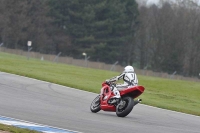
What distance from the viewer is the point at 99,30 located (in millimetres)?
85500

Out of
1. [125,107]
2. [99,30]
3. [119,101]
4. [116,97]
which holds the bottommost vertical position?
[125,107]

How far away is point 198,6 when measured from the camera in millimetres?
93750

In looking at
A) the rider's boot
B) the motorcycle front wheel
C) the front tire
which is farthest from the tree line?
the front tire

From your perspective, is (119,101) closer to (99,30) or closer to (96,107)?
(96,107)

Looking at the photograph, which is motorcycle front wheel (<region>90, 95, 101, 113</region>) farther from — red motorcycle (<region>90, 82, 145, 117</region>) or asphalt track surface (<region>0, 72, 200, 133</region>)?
asphalt track surface (<region>0, 72, 200, 133</region>)

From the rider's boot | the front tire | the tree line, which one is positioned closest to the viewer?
the front tire

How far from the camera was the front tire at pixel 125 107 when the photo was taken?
15766 mm

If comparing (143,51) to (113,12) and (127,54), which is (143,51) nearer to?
(127,54)

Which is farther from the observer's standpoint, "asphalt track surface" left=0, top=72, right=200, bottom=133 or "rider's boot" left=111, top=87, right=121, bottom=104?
"rider's boot" left=111, top=87, right=121, bottom=104

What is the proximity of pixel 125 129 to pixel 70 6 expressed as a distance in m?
74.1

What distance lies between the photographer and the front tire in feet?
51.7

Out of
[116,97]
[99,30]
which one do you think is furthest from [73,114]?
[99,30]

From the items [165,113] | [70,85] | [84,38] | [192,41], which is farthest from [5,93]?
[192,41]

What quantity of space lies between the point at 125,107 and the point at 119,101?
0.35 metres
